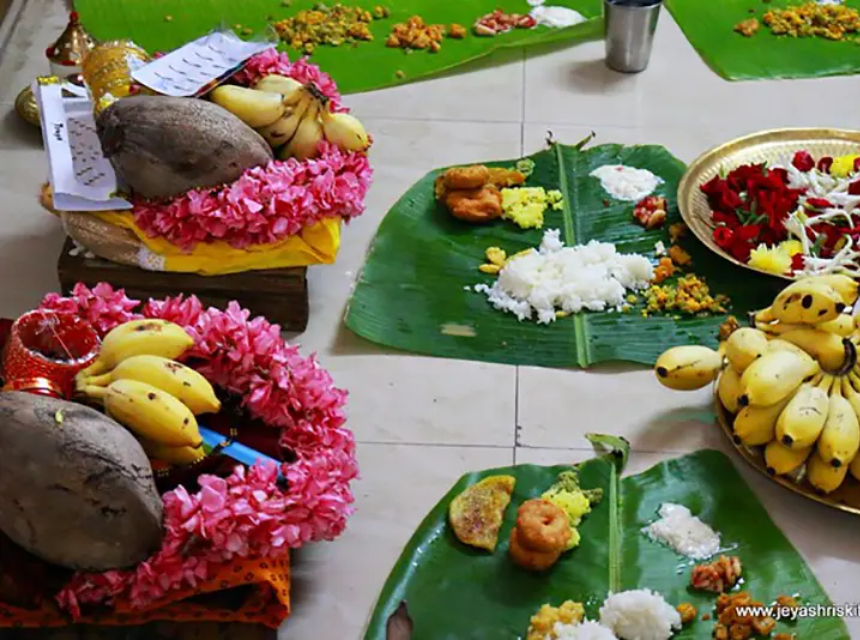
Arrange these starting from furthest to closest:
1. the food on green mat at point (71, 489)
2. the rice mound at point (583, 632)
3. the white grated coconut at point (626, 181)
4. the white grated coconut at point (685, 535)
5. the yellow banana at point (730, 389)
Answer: the white grated coconut at point (626, 181), the yellow banana at point (730, 389), the white grated coconut at point (685, 535), the rice mound at point (583, 632), the food on green mat at point (71, 489)

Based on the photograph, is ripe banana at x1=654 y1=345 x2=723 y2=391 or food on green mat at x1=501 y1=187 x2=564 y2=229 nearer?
ripe banana at x1=654 y1=345 x2=723 y2=391

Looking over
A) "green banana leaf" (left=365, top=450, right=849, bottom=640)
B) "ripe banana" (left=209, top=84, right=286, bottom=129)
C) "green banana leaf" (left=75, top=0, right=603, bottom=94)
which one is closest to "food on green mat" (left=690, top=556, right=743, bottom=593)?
"green banana leaf" (left=365, top=450, right=849, bottom=640)

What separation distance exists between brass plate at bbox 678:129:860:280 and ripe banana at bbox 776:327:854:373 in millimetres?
770

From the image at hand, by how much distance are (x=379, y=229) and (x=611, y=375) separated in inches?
31.9

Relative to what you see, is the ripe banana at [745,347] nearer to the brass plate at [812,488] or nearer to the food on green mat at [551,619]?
the brass plate at [812,488]

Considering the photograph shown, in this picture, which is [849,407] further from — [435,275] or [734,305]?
[435,275]

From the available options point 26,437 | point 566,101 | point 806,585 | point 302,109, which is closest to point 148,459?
point 26,437

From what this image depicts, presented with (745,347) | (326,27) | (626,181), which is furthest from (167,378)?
(326,27)

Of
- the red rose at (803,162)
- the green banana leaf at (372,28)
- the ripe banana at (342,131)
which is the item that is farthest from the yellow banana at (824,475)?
the green banana leaf at (372,28)

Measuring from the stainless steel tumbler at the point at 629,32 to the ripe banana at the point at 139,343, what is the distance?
2.20 meters

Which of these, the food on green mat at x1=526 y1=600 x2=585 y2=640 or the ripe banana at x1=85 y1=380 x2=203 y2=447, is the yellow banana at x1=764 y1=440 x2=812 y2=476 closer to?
the food on green mat at x1=526 y1=600 x2=585 y2=640

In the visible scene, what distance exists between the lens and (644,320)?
3.03 meters

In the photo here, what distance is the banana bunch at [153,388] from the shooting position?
2.21 metres

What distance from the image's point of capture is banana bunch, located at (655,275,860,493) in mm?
2467
